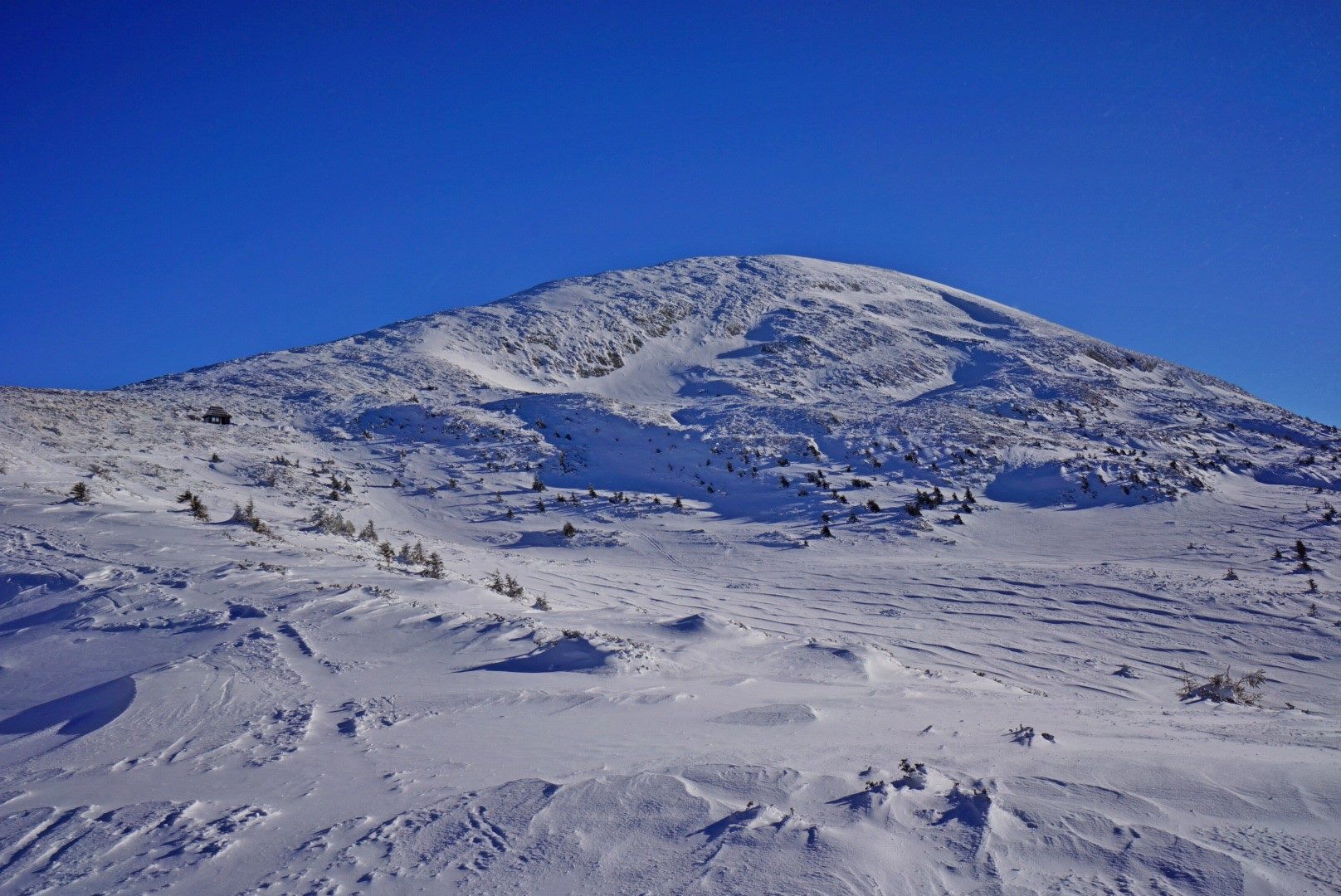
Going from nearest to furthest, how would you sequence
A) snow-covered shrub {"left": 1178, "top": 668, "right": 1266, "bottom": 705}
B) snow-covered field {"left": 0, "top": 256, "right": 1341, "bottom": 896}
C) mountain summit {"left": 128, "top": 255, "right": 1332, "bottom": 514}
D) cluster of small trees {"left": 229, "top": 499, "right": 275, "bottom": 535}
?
1. snow-covered field {"left": 0, "top": 256, "right": 1341, "bottom": 896}
2. snow-covered shrub {"left": 1178, "top": 668, "right": 1266, "bottom": 705}
3. cluster of small trees {"left": 229, "top": 499, "right": 275, "bottom": 535}
4. mountain summit {"left": 128, "top": 255, "right": 1332, "bottom": 514}

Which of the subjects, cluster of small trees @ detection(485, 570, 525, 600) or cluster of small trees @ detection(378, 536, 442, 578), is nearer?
cluster of small trees @ detection(485, 570, 525, 600)

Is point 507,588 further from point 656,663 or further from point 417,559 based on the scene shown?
point 656,663

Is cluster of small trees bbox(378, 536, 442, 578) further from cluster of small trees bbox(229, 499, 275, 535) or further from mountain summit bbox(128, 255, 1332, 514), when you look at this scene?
mountain summit bbox(128, 255, 1332, 514)

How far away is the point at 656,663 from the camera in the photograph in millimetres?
6441

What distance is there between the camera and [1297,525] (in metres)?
15.2

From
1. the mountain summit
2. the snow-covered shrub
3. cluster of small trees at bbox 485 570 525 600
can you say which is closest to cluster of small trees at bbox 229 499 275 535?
cluster of small trees at bbox 485 570 525 600

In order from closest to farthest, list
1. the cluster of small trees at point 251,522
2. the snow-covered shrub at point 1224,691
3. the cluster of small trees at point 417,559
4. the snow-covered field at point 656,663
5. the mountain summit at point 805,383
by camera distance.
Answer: the snow-covered field at point 656,663 → the snow-covered shrub at point 1224,691 → the cluster of small trees at point 417,559 → the cluster of small trees at point 251,522 → the mountain summit at point 805,383

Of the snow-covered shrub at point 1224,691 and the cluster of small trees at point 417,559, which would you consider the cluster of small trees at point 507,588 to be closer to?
the cluster of small trees at point 417,559

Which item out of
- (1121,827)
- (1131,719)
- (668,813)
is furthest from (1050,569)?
(668,813)

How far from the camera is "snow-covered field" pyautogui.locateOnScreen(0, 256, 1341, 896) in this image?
2906 mm

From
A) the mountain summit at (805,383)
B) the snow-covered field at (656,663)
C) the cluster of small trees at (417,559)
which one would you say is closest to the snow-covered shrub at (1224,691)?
the snow-covered field at (656,663)

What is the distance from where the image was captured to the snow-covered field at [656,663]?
291 cm

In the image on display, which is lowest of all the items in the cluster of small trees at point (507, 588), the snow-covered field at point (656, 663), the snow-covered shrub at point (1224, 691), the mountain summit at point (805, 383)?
the cluster of small trees at point (507, 588)

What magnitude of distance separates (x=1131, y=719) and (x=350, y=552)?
10118mm
